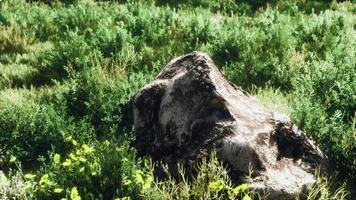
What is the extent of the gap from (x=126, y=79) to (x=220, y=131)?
6.82ft

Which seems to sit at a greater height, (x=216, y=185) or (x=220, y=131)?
(x=220, y=131)

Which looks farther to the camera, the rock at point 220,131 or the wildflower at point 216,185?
the rock at point 220,131

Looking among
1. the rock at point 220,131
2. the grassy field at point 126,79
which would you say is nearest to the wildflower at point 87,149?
the grassy field at point 126,79

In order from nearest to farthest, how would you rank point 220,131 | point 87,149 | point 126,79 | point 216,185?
1. point 216,185
2. point 87,149
3. point 220,131
4. point 126,79

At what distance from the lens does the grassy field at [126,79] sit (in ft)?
15.5

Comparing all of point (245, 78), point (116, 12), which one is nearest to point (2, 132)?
point (245, 78)

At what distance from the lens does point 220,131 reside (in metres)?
4.80

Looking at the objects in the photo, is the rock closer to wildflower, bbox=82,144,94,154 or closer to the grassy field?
the grassy field

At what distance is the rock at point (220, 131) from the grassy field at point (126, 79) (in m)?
0.21

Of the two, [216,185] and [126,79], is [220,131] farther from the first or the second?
[126,79]

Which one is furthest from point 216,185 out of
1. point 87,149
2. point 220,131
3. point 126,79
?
Answer: point 126,79

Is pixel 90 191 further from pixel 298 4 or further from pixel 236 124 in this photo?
pixel 298 4

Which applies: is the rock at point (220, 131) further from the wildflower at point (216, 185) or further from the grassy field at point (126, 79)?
the wildflower at point (216, 185)

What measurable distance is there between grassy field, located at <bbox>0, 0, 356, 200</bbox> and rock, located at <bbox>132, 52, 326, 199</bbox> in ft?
0.69
